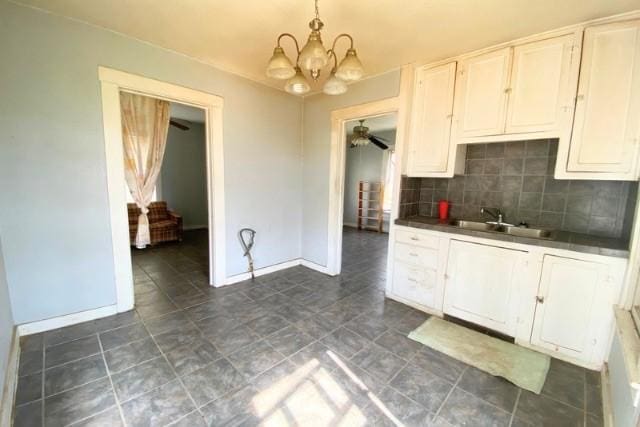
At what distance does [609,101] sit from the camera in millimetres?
1856

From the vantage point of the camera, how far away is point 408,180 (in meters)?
3.03

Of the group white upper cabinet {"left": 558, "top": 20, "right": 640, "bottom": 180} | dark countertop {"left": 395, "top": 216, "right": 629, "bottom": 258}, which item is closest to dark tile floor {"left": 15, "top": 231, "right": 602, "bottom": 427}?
dark countertop {"left": 395, "top": 216, "right": 629, "bottom": 258}

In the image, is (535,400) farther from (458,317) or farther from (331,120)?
(331,120)

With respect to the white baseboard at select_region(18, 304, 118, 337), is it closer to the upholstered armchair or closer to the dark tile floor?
the dark tile floor

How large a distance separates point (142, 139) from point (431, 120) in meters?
3.88

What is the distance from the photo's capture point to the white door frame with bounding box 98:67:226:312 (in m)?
2.28

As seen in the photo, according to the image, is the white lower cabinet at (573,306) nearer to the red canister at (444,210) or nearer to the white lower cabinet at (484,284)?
the white lower cabinet at (484,284)

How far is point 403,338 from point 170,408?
69.3 inches

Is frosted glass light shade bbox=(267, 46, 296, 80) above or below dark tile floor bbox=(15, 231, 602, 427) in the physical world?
above

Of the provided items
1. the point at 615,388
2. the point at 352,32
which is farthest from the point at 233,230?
the point at 615,388

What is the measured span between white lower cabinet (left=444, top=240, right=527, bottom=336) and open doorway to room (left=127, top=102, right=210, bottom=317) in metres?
2.66

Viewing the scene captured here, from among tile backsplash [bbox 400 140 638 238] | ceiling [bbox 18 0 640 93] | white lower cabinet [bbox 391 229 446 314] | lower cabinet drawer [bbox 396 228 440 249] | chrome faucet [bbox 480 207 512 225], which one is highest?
ceiling [bbox 18 0 640 93]

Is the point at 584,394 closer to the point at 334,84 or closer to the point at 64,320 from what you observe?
the point at 334,84

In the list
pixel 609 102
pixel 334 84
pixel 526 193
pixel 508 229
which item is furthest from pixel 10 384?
pixel 609 102
